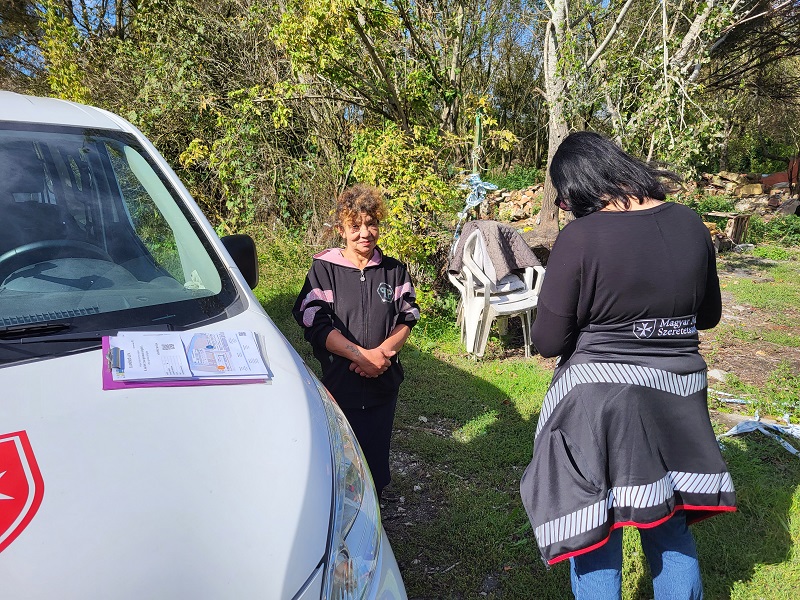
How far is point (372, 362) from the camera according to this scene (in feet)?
9.04

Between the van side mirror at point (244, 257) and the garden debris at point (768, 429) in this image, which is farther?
the garden debris at point (768, 429)

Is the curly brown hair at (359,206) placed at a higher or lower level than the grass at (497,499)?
higher

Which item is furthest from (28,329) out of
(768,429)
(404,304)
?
(768,429)

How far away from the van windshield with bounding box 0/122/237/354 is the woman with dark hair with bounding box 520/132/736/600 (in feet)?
4.05

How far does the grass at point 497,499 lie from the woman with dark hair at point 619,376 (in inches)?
36.4

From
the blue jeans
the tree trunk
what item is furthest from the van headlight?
the tree trunk

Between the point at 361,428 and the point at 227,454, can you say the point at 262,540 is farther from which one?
the point at 361,428

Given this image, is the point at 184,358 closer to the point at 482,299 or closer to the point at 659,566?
the point at 659,566

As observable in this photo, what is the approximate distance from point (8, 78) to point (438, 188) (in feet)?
44.7

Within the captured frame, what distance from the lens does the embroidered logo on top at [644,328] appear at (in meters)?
1.89

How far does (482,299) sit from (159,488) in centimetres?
449

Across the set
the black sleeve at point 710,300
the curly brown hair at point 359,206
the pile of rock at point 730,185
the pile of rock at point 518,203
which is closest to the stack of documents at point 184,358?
the curly brown hair at point 359,206

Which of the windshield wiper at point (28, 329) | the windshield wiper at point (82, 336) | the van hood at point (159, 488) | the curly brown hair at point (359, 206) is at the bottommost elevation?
the van hood at point (159, 488)

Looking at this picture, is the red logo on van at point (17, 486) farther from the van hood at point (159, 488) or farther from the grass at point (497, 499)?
the grass at point (497, 499)
